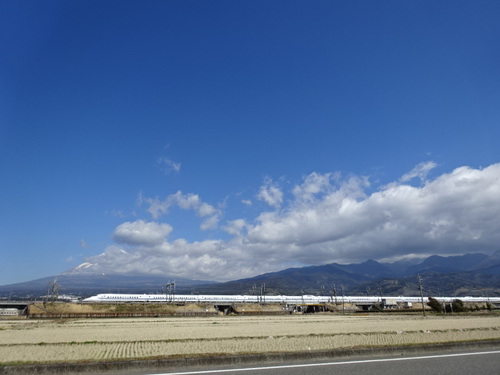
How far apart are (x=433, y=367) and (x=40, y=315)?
78490mm

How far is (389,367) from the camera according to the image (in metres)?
9.23

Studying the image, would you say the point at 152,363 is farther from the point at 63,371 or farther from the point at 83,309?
the point at 83,309

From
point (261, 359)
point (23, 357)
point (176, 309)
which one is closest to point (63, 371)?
point (23, 357)

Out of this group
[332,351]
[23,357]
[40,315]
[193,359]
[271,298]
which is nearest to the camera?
[193,359]

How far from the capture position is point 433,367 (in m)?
9.19

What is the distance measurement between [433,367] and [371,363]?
1619 mm

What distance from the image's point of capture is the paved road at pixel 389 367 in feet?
28.6

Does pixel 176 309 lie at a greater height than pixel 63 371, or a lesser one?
lesser

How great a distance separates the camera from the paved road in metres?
8.71

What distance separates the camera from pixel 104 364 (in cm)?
942

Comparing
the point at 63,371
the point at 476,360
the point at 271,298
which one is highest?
the point at 63,371

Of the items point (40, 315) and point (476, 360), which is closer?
point (476, 360)

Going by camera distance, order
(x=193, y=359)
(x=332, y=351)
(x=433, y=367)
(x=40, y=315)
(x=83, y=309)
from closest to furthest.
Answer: (x=433, y=367), (x=193, y=359), (x=332, y=351), (x=40, y=315), (x=83, y=309)

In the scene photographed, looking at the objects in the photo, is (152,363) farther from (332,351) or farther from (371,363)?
(371,363)
